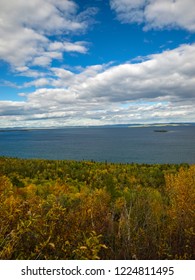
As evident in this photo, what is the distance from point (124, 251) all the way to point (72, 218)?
1.07m

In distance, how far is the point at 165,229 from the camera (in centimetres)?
493

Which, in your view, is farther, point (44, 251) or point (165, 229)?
point (165, 229)

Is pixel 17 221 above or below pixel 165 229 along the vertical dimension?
above

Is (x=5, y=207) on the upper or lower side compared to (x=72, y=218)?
upper

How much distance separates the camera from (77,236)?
3.94m

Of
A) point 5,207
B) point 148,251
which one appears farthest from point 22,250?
point 148,251
